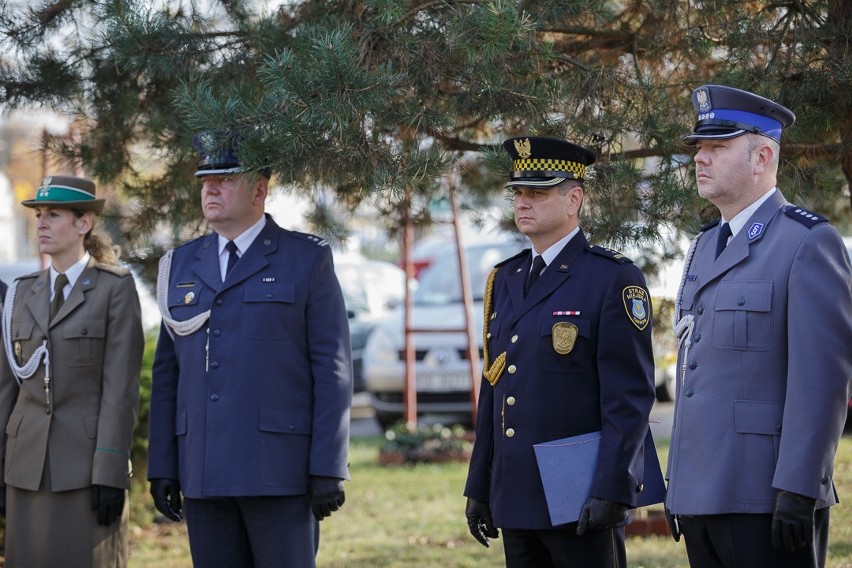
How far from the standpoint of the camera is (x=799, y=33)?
4445 mm

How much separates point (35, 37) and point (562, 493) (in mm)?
3112

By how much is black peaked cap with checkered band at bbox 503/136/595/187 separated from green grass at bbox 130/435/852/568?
279 centimetres

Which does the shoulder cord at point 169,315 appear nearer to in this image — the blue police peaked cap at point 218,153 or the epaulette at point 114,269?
the epaulette at point 114,269

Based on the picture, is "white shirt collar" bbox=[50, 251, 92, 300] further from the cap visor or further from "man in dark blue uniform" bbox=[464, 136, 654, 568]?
the cap visor

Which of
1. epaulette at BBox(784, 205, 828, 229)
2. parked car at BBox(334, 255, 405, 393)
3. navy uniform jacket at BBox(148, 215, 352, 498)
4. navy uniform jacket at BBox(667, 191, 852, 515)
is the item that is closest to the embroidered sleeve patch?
navy uniform jacket at BBox(667, 191, 852, 515)

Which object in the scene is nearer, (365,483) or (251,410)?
(251,410)

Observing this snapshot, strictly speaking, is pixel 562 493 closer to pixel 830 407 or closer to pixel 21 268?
pixel 830 407

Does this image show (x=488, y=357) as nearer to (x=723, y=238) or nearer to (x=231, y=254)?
(x=723, y=238)

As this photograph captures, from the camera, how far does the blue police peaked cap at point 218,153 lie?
158 inches

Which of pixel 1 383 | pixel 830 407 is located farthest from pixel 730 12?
pixel 1 383

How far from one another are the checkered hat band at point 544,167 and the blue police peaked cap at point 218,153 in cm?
92

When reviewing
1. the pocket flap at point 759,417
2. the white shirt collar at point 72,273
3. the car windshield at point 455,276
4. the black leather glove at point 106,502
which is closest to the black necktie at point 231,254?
the white shirt collar at point 72,273

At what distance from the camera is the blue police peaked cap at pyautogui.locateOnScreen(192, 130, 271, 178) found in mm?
4012

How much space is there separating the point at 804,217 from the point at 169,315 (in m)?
2.47
